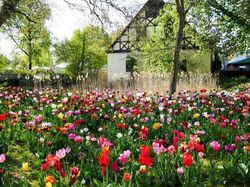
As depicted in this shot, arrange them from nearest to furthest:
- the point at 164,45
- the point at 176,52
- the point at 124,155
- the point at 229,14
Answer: the point at 124,155 → the point at 176,52 → the point at 229,14 → the point at 164,45

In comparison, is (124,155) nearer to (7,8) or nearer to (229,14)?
(7,8)

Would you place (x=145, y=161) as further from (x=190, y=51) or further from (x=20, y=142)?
(x=190, y=51)

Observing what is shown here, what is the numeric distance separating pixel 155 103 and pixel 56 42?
32918 millimetres

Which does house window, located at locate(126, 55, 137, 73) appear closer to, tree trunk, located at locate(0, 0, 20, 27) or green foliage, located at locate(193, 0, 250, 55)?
green foliage, located at locate(193, 0, 250, 55)

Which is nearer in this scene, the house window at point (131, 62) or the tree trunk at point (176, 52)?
the tree trunk at point (176, 52)

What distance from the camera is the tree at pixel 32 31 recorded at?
12844 millimetres

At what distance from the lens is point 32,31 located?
98.7 feet

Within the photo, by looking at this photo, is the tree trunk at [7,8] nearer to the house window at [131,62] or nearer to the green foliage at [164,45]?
the green foliage at [164,45]

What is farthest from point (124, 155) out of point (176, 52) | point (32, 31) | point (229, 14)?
point (32, 31)

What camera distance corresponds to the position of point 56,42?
37.8 m

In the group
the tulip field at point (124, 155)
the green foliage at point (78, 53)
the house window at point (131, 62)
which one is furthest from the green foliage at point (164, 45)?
the tulip field at point (124, 155)

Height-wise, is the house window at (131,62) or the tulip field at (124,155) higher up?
the house window at (131,62)

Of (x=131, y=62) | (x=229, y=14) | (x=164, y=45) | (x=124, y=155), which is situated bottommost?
(x=124, y=155)

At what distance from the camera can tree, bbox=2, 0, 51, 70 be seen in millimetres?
12844
